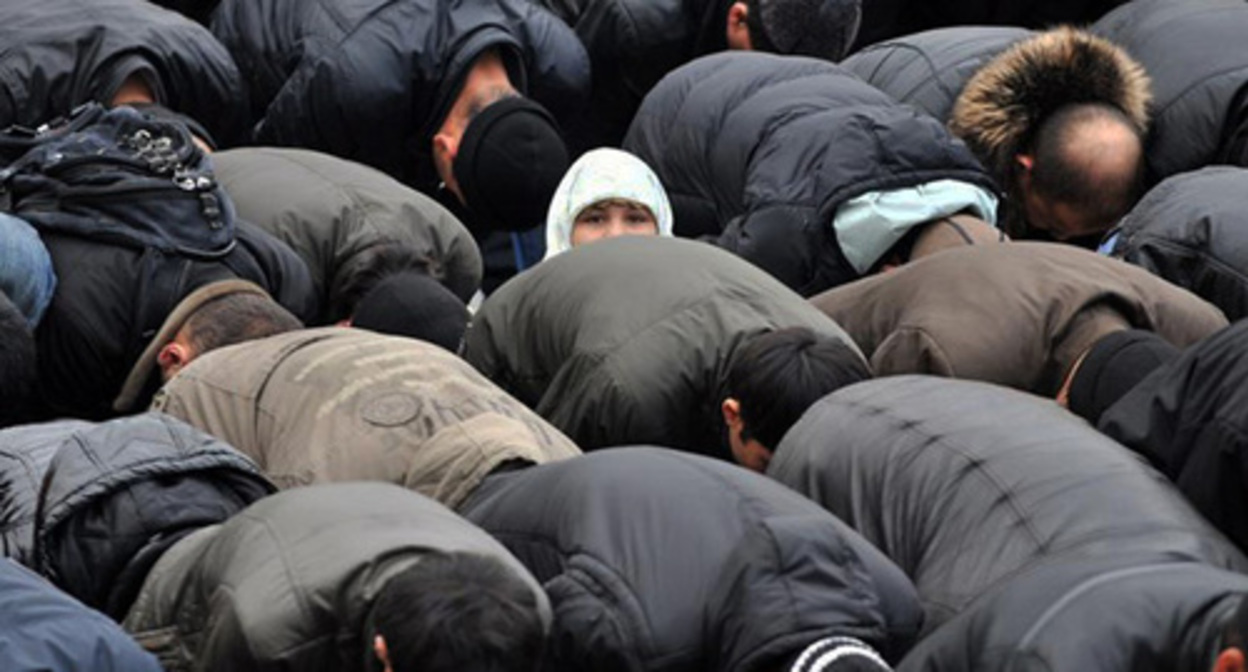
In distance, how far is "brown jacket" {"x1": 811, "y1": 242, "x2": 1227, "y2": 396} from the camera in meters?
5.66

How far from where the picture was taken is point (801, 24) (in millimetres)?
7941

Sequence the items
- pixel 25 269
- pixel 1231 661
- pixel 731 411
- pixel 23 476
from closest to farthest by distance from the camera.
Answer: pixel 1231 661, pixel 23 476, pixel 731 411, pixel 25 269

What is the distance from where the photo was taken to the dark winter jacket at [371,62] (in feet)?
24.8

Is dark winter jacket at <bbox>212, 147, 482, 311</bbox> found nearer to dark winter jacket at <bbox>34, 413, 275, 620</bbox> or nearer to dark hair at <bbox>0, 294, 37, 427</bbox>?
dark hair at <bbox>0, 294, 37, 427</bbox>

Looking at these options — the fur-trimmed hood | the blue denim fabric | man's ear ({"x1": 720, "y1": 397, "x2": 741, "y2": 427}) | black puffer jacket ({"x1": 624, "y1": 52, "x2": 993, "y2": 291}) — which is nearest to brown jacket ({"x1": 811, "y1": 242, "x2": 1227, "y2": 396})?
man's ear ({"x1": 720, "y1": 397, "x2": 741, "y2": 427})

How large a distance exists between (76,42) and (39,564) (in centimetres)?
266

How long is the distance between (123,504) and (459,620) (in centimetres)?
102

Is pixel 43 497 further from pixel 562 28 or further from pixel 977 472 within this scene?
pixel 562 28

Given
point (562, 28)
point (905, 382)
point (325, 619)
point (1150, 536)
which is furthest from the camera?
A: point (562, 28)

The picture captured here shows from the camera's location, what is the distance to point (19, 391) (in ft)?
18.7

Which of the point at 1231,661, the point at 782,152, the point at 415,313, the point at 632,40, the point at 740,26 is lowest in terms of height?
the point at 632,40

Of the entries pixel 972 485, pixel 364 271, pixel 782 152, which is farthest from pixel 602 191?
pixel 972 485

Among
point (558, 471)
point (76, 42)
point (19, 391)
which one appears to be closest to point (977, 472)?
point (558, 471)

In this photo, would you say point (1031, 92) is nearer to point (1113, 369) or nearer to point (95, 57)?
point (1113, 369)
